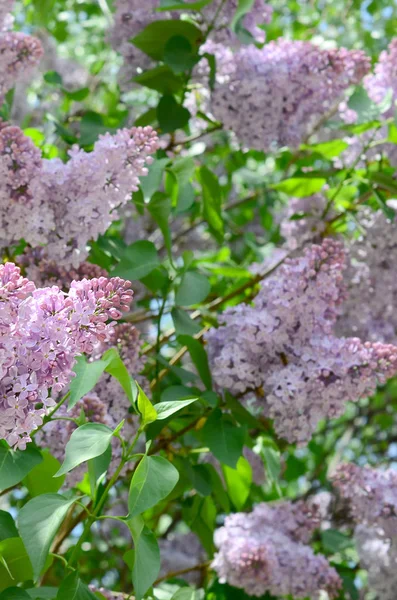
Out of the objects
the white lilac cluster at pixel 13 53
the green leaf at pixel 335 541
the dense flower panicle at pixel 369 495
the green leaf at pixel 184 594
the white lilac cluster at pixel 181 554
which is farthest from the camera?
the white lilac cluster at pixel 181 554

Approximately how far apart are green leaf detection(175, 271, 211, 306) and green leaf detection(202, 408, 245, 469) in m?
0.25

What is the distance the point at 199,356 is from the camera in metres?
2.03

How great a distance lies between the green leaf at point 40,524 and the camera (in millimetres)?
1185

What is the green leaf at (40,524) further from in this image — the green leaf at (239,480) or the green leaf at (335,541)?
the green leaf at (335,541)

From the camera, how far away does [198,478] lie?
2098 millimetres

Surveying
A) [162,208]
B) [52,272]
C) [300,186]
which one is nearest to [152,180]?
[162,208]

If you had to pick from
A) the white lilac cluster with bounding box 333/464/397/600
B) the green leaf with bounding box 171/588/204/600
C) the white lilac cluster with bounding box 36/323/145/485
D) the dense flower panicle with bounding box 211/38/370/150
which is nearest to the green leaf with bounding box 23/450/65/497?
the white lilac cluster with bounding box 36/323/145/485

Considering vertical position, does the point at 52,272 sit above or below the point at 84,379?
below

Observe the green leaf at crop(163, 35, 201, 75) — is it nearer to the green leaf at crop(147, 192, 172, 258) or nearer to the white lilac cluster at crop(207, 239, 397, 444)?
the green leaf at crop(147, 192, 172, 258)

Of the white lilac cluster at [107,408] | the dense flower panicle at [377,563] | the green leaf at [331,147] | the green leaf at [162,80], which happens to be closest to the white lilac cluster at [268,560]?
the dense flower panicle at [377,563]

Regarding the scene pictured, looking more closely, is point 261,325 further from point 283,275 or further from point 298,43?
point 298,43

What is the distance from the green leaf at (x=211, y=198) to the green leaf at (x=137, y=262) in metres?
0.53

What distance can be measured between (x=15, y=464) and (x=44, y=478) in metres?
0.20

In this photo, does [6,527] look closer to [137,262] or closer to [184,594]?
[184,594]
